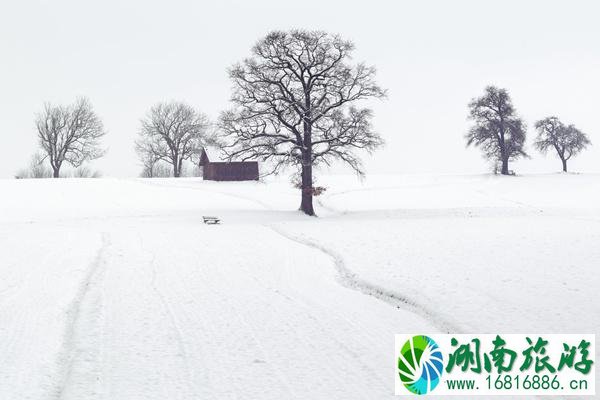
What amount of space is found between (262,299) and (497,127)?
199ft

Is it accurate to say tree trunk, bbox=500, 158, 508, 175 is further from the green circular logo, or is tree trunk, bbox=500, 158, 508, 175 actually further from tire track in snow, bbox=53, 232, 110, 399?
the green circular logo

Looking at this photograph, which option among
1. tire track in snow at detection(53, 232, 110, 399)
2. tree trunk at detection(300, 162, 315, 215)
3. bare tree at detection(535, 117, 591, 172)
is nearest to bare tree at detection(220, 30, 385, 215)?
tree trunk at detection(300, 162, 315, 215)

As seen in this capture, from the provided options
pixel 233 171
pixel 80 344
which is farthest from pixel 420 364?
pixel 233 171

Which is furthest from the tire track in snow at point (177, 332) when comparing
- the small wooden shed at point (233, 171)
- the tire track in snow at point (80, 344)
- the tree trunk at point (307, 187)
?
the small wooden shed at point (233, 171)

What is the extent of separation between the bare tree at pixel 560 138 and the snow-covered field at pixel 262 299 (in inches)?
2247

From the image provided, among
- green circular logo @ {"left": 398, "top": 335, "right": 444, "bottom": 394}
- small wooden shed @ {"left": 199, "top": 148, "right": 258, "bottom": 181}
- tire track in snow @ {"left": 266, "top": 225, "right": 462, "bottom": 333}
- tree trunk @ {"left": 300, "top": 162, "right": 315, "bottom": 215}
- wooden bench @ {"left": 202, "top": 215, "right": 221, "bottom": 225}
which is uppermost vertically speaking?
small wooden shed @ {"left": 199, "top": 148, "right": 258, "bottom": 181}

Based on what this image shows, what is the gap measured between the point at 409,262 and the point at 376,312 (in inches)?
225

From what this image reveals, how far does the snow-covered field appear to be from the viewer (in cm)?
799

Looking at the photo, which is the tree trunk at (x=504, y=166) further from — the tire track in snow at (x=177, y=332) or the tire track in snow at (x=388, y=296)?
the tire track in snow at (x=177, y=332)

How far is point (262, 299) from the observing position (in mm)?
12531

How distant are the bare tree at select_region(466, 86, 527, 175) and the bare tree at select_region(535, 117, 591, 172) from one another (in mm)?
14814

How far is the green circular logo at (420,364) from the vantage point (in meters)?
7.90

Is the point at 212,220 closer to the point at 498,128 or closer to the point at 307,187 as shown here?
the point at 307,187

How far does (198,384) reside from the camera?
7637mm
